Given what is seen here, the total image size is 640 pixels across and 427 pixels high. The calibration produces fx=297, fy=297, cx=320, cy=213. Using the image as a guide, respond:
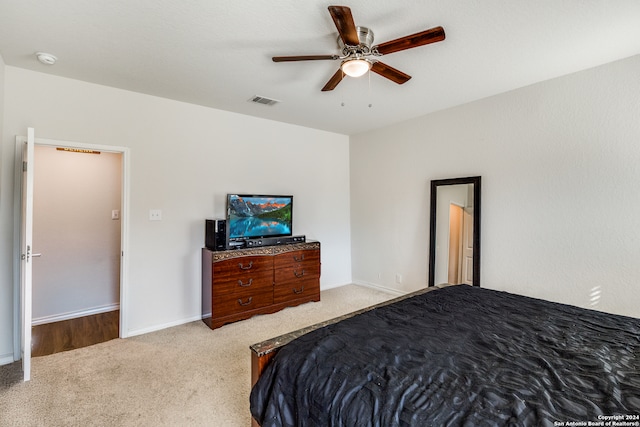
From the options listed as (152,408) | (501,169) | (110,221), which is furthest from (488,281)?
(110,221)

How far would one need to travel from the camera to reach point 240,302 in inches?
134

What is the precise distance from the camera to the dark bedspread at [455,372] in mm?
983

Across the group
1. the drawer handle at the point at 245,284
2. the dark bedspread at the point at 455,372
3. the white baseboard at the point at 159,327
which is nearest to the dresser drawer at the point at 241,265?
the drawer handle at the point at 245,284

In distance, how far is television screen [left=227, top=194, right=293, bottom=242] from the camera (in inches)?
142

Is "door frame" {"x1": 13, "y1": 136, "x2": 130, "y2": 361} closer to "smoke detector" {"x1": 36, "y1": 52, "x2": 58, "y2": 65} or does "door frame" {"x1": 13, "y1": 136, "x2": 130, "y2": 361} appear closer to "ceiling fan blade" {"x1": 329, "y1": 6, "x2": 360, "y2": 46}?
"smoke detector" {"x1": 36, "y1": 52, "x2": 58, "y2": 65}

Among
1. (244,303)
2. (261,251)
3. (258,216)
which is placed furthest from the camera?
(258,216)

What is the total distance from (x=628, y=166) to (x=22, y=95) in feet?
17.3

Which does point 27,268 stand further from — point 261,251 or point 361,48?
point 361,48

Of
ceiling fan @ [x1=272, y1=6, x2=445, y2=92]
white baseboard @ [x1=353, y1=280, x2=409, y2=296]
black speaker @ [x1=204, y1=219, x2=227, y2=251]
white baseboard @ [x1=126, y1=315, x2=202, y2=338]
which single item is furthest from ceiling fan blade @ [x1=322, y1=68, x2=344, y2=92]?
white baseboard @ [x1=353, y1=280, x2=409, y2=296]

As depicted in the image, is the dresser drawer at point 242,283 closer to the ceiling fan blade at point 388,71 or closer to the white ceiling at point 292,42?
the white ceiling at point 292,42

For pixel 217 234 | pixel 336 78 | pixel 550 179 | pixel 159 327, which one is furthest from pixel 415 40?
pixel 159 327

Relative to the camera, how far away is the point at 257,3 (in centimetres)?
182

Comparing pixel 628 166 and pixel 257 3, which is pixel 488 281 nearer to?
pixel 628 166

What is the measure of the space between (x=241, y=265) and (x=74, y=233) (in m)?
2.23
